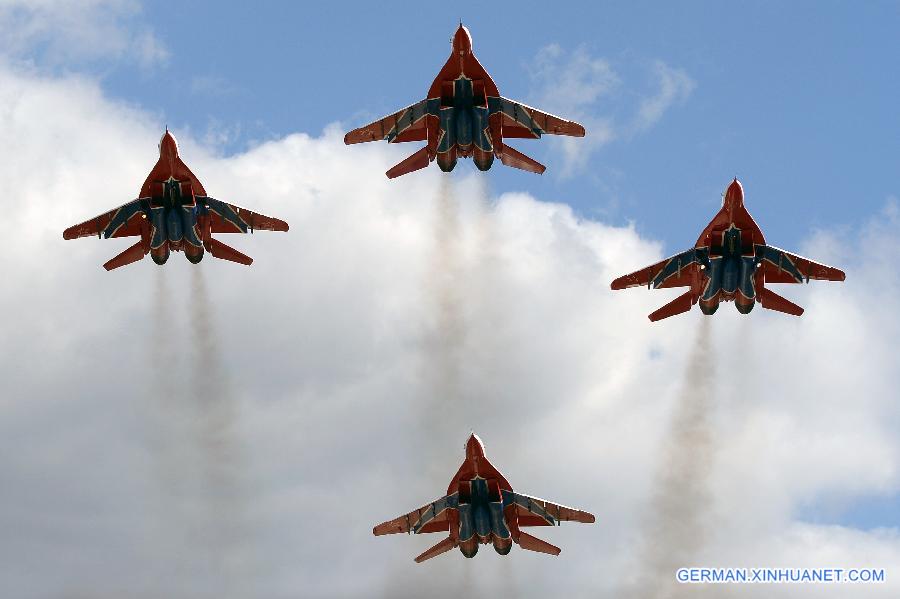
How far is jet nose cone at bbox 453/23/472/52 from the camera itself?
195 m

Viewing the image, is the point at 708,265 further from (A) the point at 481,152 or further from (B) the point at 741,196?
(A) the point at 481,152

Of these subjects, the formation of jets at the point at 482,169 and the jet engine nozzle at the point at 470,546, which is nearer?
the formation of jets at the point at 482,169

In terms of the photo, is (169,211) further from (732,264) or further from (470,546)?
(732,264)

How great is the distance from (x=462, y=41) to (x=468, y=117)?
5.24 m

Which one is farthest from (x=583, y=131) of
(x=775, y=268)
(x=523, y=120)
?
(x=775, y=268)

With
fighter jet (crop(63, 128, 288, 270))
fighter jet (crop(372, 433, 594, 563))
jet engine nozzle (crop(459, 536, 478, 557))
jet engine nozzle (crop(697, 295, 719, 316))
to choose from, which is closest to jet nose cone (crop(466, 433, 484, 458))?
fighter jet (crop(372, 433, 594, 563))

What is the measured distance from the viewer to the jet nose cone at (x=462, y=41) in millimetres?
194625

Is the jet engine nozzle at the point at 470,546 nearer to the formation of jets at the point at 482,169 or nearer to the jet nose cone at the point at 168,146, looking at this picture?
the formation of jets at the point at 482,169

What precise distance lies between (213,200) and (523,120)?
22.0 metres

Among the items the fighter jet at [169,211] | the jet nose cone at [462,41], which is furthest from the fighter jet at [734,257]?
the fighter jet at [169,211]

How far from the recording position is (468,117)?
196125 mm

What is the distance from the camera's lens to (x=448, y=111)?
196 meters

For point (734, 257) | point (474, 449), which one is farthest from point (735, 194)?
point (474, 449)

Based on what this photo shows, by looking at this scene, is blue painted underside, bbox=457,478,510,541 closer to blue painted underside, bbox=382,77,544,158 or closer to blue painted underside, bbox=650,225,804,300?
blue painted underside, bbox=650,225,804,300
